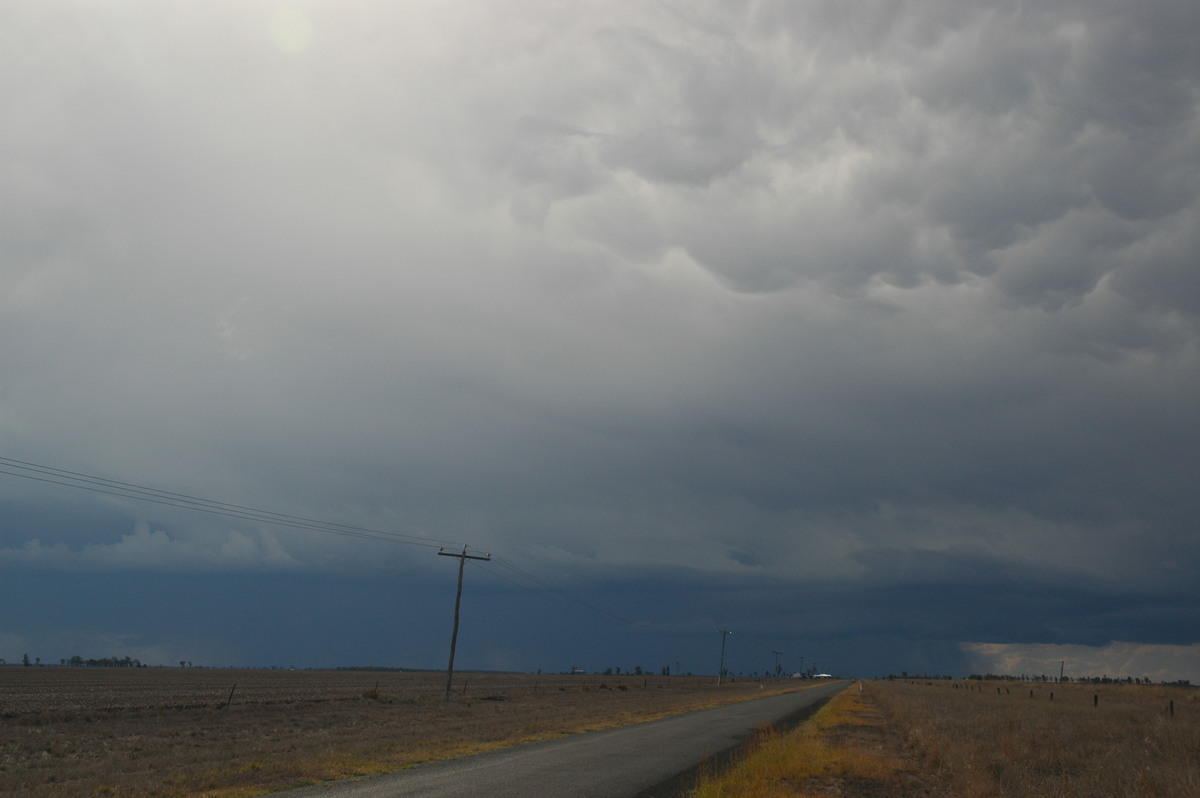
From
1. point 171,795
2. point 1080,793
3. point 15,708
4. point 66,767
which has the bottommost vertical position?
point 15,708

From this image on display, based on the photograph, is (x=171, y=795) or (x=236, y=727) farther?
(x=236, y=727)

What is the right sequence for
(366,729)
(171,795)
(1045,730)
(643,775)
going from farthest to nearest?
(366,729) < (1045,730) < (643,775) < (171,795)

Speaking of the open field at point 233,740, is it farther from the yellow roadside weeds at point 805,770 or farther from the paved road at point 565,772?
the yellow roadside weeds at point 805,770

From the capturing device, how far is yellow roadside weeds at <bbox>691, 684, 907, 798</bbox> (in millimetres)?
18656

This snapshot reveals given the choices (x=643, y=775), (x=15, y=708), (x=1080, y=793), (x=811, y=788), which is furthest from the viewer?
(x=15, y=708)

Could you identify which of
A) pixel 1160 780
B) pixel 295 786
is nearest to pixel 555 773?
pixel 295 786

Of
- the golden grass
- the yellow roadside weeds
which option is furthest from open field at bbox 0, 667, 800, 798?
the golden grass

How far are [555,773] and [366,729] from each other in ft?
83.5

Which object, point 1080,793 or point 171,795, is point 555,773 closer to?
point 171,795

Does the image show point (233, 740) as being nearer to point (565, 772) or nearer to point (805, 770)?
point (565, 772)

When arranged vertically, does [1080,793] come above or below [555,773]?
above

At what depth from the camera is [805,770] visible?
877 inches

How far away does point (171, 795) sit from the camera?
736 inches

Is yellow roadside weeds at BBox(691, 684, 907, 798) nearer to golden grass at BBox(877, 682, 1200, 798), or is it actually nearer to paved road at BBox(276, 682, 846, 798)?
paved road at BBox(276, 682, 846, 798)
